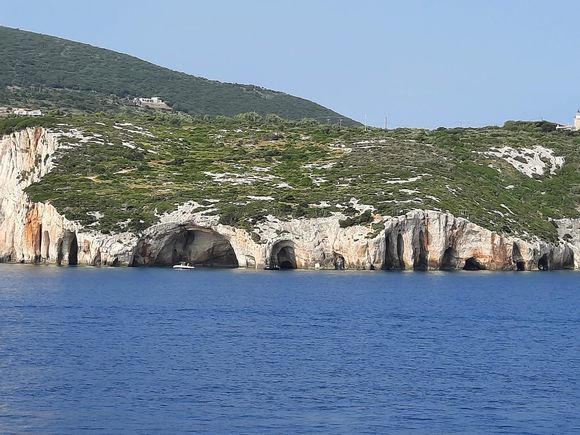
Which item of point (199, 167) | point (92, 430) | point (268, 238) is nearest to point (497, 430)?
point (92, 430)

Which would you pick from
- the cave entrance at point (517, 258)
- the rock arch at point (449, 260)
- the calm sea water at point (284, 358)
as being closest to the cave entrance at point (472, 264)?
the rock arch at point (449, 260)

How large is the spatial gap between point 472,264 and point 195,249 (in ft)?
73.0

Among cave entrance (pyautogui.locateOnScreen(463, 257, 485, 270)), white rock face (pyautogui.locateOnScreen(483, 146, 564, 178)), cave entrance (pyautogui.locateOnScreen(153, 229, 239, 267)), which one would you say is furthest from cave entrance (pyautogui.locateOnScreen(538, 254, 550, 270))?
cave entrance (pyautogui.locateOnScreen(153, 229, 239, 267))

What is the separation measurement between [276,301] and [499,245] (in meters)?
31.7

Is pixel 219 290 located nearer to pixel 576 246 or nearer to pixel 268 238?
pixel 268 238

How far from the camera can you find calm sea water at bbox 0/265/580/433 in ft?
100

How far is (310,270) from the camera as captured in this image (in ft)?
275

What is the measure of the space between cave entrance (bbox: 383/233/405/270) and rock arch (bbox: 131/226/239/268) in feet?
41.0

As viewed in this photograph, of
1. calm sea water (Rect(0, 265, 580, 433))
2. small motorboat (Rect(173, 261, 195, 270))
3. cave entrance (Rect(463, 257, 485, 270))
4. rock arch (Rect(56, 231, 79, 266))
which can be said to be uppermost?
rock arch (Rect(56, 231, 79, 266))

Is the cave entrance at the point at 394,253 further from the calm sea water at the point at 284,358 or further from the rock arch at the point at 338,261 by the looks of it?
the calm sea water at the point at 284,358

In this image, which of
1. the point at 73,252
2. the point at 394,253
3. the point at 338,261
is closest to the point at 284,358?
the point at 338,261

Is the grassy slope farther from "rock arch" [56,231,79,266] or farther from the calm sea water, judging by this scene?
the calm sea water

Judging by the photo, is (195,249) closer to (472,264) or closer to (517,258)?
(472,264)

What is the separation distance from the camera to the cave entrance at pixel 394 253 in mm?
84062
